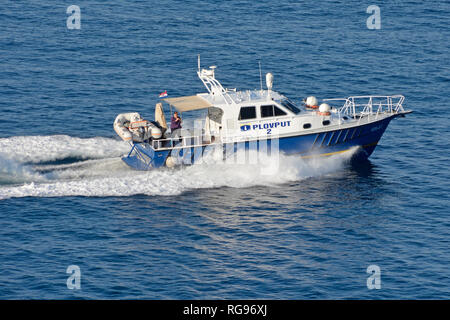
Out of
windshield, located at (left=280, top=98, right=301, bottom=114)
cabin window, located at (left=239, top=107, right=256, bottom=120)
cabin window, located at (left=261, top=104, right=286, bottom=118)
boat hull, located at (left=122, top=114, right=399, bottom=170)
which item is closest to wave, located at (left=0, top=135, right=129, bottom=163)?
boat hull, located at (left=122, top=114, right=399, bottom=170)

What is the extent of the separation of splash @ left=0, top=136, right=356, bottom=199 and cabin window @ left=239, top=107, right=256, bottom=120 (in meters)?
2.37

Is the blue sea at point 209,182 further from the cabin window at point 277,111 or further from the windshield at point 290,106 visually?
the windshield at point 290,106

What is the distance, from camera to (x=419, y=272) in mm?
29656

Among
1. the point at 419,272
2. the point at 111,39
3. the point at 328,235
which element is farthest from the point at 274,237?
the point at 111,39

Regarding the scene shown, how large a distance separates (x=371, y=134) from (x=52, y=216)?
17435 millimetres

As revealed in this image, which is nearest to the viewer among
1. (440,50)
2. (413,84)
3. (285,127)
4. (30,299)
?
(30,299)

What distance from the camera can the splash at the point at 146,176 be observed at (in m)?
35.8

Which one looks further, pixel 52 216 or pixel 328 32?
pixel 328 32

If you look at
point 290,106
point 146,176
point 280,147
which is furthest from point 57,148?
point 290,106

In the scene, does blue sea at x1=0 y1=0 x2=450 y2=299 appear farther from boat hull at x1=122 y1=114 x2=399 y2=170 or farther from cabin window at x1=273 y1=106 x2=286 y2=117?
cabin window at x1=273 y1=106 x2=286 y2=117

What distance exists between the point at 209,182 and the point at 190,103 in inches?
169

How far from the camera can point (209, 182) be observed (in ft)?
122

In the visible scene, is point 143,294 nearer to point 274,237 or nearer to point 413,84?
point 274,237

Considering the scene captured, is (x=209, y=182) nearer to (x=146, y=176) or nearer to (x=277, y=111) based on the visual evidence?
(x=146, y=176)
